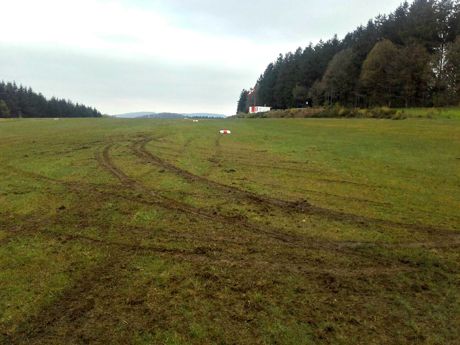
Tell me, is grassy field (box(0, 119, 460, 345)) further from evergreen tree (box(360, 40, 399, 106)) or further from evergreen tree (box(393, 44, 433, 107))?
evergreen tree (box(360, 40, 399, 106))

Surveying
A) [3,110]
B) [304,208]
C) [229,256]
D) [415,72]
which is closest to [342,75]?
[415,72]

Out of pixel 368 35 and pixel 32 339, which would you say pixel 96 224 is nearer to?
pixel 32 339

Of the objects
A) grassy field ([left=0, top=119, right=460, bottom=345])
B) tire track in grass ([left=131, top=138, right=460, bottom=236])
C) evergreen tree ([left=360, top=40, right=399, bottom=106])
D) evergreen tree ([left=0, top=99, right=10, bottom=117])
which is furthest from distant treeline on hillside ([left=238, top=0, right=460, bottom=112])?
evergreen tree ([left=0, top=99, right=10, bottom=117])

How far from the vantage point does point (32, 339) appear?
4.03 meters

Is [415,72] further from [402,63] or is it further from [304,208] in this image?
[304,208]

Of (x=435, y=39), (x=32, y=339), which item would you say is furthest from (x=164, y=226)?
(x=435, y=39)

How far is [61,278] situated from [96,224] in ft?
6.86

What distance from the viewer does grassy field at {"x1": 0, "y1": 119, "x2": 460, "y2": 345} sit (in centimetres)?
425

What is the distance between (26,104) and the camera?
108 m

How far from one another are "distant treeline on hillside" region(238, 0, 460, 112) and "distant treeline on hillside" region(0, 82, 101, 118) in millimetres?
78705

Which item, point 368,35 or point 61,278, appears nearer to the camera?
point 61,278

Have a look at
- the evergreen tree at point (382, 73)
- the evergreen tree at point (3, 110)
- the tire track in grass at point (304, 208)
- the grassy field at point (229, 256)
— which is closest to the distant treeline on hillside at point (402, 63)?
the evergreen tree at point (382, 73)

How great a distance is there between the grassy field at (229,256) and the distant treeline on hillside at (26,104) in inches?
4149

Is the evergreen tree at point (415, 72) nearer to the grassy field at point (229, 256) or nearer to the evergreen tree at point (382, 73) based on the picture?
the evergreen tree at point (382, 73)
